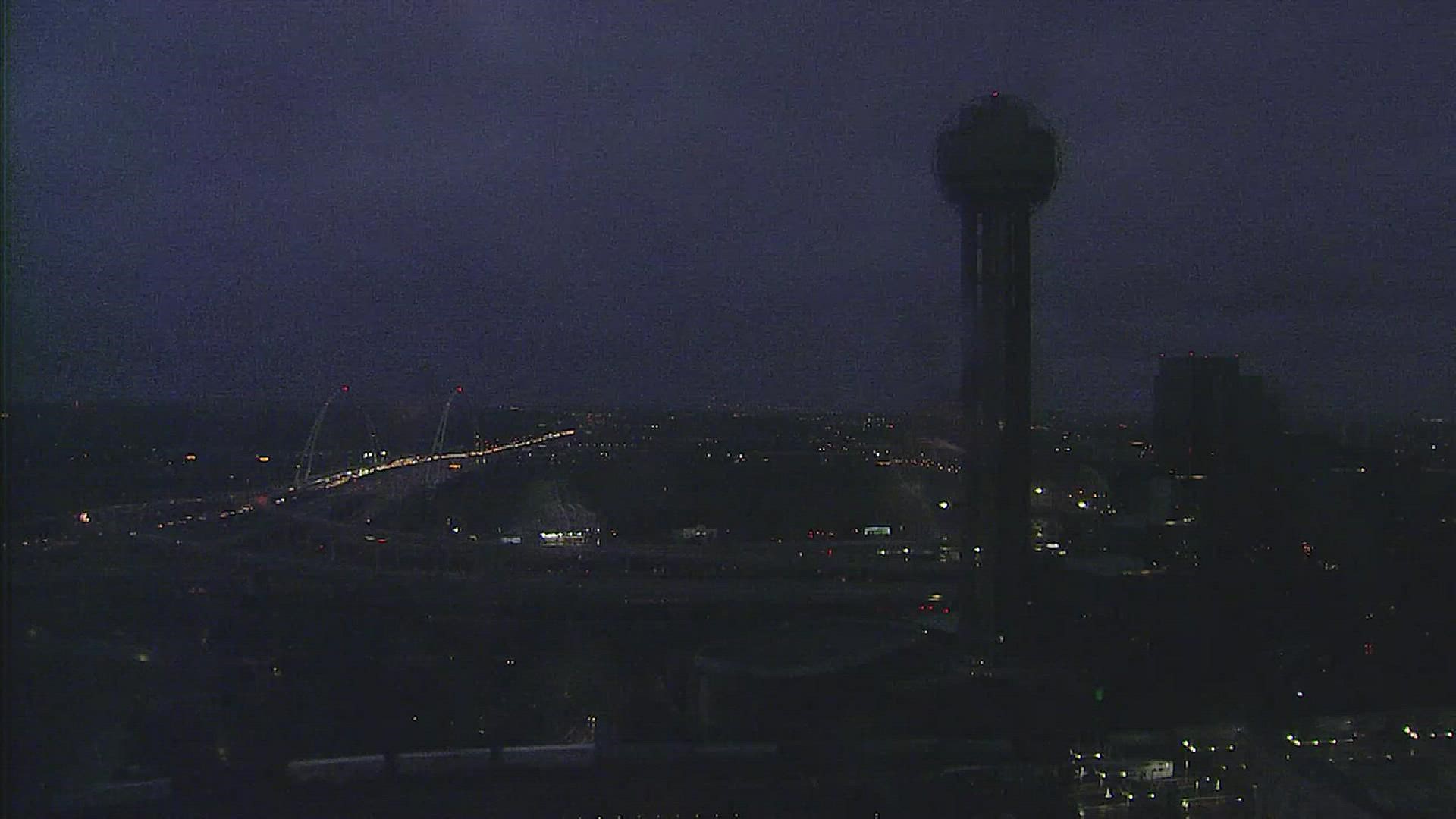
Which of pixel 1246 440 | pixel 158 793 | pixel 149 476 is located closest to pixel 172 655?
pixel 158 793

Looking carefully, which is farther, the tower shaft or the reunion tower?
the tower shaft

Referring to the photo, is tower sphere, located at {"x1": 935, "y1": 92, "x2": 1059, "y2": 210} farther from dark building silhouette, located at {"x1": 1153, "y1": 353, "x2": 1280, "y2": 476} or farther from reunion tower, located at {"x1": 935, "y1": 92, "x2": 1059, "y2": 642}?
dark building silhouette, located at {"x1": 1153, "y1": 353, "x2": 1280, "y2": 476}

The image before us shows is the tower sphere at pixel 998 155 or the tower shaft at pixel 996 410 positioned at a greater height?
the tower sphere at pixel 998 155

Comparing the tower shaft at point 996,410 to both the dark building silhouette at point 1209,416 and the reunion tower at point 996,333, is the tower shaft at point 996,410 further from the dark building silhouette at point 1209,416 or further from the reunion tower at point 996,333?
the dark building silhouette at point 1209,416

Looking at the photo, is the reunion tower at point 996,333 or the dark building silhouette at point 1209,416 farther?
the dark building silhouette at point 1209,416

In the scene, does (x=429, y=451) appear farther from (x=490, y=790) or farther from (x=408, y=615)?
(x=490, y=790)

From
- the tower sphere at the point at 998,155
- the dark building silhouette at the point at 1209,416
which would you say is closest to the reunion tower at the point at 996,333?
the tower sphere at the point at 998,155

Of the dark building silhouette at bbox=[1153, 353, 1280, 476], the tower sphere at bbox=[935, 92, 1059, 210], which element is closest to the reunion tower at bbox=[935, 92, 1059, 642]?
the tower sphere at bbox=[935, 92, 1059, 210]
